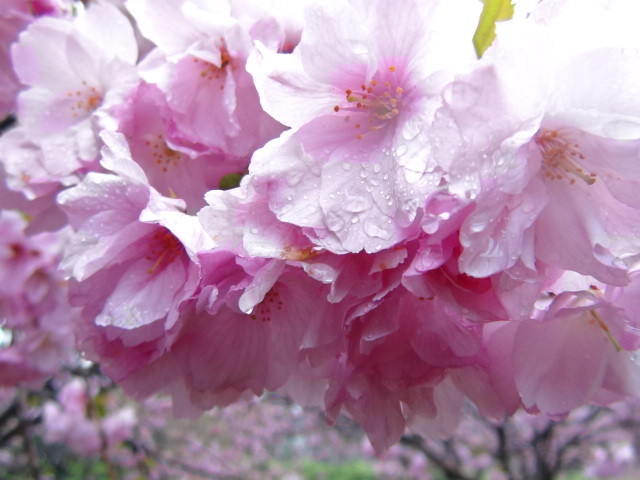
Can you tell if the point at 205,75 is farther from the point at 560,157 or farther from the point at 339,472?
the point at 339,472

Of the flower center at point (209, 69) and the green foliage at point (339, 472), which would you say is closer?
the flower center at point (209, 69)

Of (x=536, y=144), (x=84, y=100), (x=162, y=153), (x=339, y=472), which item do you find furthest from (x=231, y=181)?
(x=339, y=472)

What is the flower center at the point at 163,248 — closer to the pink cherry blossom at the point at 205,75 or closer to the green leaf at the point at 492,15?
the pink cherry blossom at the point at 205,75

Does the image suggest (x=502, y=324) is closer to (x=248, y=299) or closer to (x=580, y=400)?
(x=580, y=400)

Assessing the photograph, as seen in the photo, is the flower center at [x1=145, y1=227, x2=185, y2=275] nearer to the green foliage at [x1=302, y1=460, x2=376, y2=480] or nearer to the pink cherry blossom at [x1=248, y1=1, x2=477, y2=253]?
the pink cherry blossom at [x1=248, y1=1, x2=477, y2=253]

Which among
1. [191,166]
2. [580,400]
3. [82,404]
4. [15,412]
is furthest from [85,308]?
[82,404]

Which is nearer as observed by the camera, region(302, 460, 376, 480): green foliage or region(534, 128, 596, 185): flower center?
region(534, 128, 596, 185): flower center

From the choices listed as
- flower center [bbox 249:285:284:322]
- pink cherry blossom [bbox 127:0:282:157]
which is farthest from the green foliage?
pink cherry blossom [bbox 127:0:282:157]

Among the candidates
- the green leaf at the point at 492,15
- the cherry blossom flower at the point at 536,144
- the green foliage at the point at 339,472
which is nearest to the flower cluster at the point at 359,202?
the cherry blossom flower at the point at 536,144
